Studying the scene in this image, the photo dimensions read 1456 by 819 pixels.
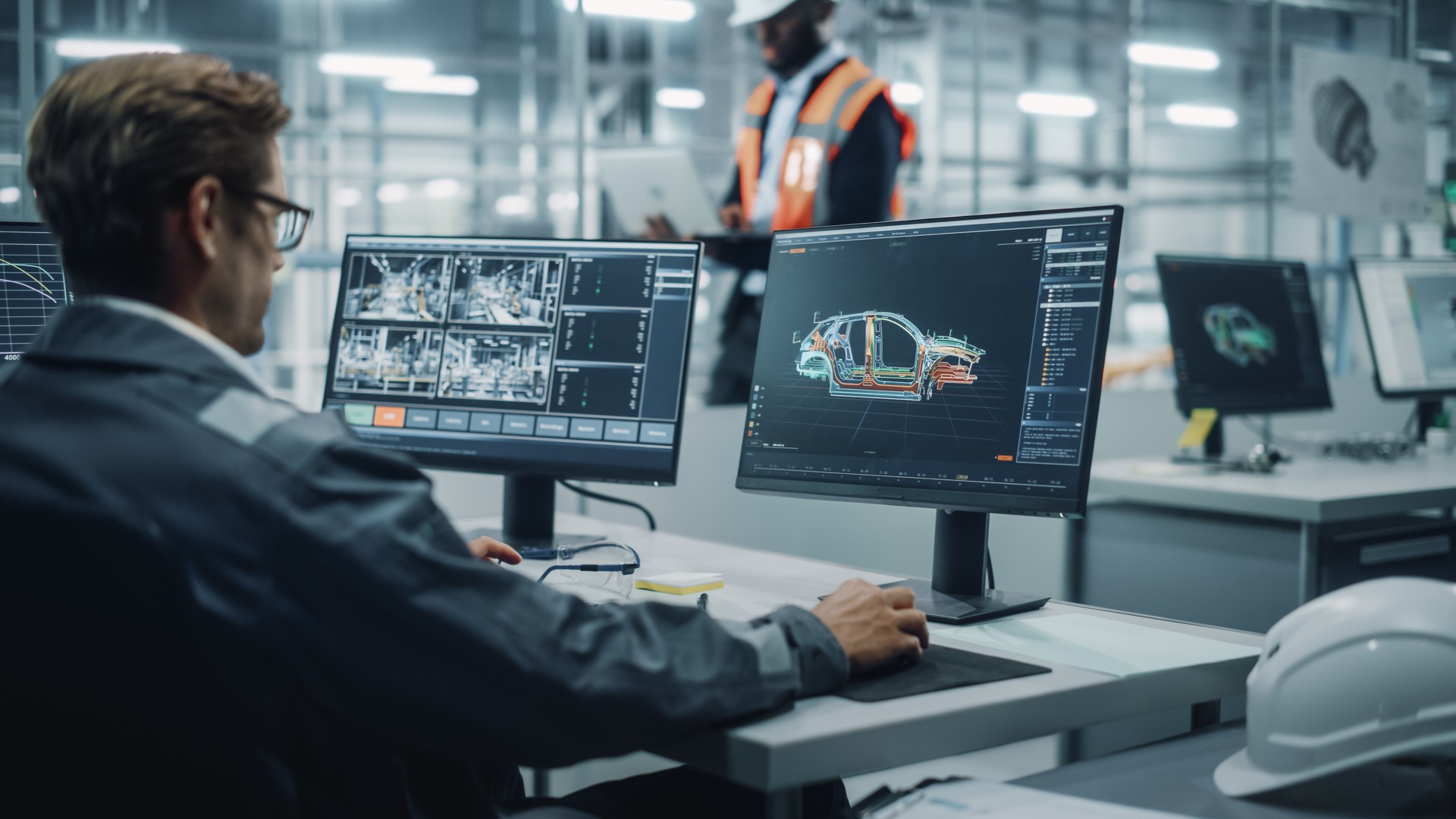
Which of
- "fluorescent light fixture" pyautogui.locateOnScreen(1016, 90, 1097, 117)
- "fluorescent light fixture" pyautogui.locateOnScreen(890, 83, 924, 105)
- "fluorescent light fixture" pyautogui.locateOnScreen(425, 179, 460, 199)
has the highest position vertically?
"fluorescent light fixture" pyautogui.locateOnScreen(1016, 90, 1097, 117)

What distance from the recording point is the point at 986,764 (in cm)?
290

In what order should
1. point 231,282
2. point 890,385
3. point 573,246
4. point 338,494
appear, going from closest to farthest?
point 338,494
point 231,282
point 890,385
point 573,246

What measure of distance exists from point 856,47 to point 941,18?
67 cm

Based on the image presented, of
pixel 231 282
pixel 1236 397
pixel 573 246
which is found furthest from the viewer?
pixel 1236 397

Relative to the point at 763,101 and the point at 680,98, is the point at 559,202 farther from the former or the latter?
the point at 763,101

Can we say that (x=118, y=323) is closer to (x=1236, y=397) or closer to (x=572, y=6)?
(x=572, y=6)

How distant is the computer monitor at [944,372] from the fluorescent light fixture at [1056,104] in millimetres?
9916

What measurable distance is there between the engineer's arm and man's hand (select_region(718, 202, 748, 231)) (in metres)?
2.17

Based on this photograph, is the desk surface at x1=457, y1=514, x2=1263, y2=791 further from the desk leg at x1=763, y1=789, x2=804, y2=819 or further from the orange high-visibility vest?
the orange high-visibility vest

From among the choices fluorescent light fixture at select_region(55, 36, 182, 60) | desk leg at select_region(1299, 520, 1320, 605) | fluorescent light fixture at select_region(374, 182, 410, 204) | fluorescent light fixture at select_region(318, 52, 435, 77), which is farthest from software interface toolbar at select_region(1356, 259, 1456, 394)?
fluorescent light fixture at select_region(374, 182, 410, 204)

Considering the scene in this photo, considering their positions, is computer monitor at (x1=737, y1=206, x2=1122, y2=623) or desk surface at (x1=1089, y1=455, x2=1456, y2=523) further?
desk surface at (x1=1089, y1=455, x2=1456, y2=523)

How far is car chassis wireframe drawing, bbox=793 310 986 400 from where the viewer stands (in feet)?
4.85

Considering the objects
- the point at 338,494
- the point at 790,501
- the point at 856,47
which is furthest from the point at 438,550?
the point at 856,47

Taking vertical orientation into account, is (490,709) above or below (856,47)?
below
